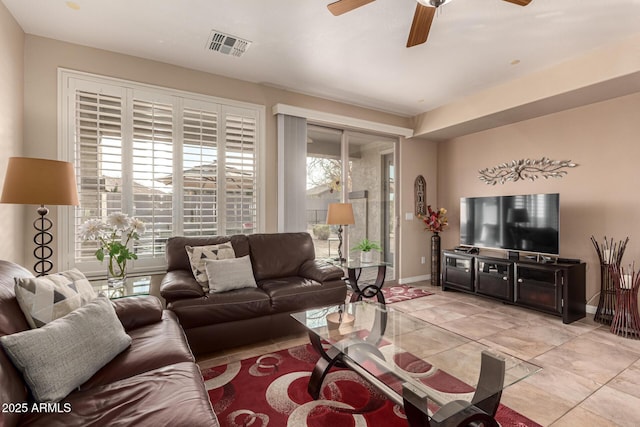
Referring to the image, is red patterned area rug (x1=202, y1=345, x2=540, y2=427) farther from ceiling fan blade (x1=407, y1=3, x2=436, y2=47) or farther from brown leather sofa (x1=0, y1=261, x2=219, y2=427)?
ceiling fan blade (x1=407, y1=3, x2=436, y2=47)

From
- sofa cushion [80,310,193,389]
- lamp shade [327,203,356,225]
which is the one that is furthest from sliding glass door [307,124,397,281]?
sofa cushion [80,310,193,389]

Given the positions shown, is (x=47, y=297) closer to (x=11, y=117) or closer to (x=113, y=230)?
(x=113, y=230)

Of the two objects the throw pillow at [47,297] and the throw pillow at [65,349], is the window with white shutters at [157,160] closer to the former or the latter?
the throw pillow at [47,297]

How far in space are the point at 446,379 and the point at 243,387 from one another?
51.7 inches

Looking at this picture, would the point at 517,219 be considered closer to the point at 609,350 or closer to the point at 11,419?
the point at 609,350

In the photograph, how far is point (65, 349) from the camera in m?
1.33

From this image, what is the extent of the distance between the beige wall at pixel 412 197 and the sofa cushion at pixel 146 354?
4.06 meters

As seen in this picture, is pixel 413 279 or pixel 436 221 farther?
pixel 413 279

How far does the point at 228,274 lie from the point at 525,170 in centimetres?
414

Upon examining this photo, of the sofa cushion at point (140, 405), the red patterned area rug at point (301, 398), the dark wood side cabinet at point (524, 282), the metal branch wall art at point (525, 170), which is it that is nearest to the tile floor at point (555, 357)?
the dark wood side cabinet at point (524, 282)

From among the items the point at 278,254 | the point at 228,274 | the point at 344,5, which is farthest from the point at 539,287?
the point at 344,5

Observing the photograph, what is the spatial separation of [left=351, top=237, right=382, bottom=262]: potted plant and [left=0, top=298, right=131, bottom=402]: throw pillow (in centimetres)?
367

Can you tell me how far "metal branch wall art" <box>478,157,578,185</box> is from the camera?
3998 millimetres

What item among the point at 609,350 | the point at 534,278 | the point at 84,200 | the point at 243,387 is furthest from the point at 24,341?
the point at 534,278
